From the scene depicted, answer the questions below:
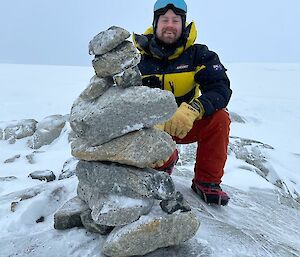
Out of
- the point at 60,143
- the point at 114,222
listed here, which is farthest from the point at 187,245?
the point at 60,143

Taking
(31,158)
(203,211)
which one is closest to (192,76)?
(203,211)

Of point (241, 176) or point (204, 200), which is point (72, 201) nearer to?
point (204, 200)

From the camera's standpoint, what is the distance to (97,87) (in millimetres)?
3385

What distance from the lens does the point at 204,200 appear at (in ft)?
14.9

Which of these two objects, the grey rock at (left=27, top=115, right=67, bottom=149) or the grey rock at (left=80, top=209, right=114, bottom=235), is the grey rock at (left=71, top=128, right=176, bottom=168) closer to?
→ the grey rock at (left=80, top=209, right=114, bottom=235)

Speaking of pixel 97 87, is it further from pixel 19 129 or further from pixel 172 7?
pixel 19 129

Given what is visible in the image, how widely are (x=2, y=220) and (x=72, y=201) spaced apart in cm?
86

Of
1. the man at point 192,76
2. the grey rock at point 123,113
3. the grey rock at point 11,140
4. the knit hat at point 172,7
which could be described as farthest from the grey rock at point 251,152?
the grey rock at point 11,140

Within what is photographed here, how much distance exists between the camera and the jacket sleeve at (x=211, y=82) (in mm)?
4113

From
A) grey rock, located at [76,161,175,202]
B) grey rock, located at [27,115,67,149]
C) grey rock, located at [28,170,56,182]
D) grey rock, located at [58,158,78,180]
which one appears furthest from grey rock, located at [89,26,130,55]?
grey rock, located at [27,115,67,149]

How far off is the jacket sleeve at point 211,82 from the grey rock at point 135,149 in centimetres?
95

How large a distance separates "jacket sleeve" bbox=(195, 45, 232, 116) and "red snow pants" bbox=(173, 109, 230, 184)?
16 cm

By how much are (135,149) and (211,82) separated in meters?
1.55

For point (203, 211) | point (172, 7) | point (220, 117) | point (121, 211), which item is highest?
point (172, 7)
